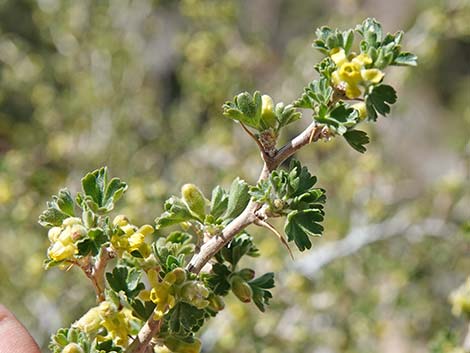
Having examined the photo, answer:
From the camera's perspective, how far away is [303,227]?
2.62ft

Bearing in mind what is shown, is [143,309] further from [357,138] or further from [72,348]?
[357,138]

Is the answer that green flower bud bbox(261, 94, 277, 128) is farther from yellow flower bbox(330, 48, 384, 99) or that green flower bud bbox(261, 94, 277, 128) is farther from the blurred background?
the blurred background

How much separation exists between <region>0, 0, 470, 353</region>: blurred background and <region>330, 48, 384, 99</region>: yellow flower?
120 cm

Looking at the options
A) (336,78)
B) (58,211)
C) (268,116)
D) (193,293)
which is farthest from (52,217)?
(336,78)

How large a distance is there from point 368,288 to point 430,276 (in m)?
0.30

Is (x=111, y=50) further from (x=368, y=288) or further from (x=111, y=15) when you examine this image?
(x=368, y=288)

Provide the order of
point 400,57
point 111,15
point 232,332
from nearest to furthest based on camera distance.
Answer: point 400,57, point 232,332, point 111,15

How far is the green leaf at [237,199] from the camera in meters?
0.88

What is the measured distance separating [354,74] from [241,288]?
1.13 ft

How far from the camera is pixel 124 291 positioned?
874mm

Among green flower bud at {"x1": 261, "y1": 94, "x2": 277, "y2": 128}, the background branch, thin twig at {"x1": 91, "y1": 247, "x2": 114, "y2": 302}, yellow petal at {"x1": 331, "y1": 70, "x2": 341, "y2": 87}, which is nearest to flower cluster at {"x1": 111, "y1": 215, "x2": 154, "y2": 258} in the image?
thin twig at {"x1": 91, "y1": 247, "x2": 114, "y2": 302}

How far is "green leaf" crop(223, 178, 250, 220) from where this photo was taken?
0.88 meters

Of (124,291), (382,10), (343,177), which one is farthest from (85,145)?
(382,10)

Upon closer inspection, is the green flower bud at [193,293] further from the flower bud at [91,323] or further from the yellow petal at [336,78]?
the yellow petal at [336,78]
